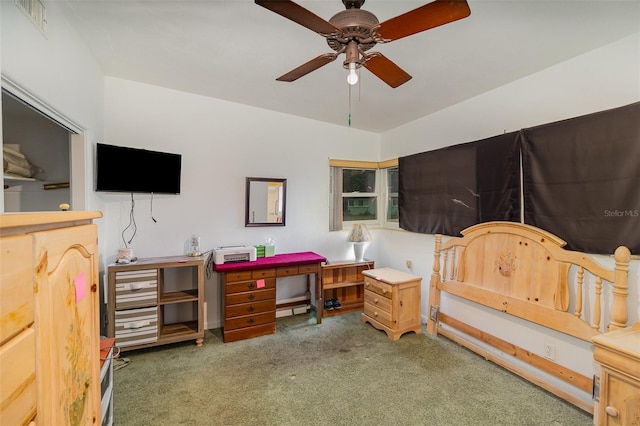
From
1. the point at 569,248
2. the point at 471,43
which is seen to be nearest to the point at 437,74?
the point at 471,43

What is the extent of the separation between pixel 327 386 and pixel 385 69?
231cm

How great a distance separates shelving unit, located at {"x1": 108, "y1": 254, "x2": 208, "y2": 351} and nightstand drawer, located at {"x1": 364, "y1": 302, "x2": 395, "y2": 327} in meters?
1.82

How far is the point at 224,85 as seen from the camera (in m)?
2.90

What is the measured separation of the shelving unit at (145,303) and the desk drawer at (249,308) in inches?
10.6

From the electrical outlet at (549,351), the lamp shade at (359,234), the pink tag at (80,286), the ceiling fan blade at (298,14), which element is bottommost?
the electrical outlet at (549,351)

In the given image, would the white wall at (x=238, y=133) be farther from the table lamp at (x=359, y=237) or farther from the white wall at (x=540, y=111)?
the table lamp at (x=359, y=237)

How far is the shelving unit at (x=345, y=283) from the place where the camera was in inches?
148

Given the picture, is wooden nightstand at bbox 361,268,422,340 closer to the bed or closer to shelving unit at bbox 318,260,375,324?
the bed

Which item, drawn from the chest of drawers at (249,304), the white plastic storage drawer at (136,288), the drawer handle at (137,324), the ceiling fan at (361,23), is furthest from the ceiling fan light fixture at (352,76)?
the drawer handle at (137,324)

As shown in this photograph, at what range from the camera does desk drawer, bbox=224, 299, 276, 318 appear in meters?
2.96

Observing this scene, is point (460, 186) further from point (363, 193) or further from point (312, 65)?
point (312, 65)

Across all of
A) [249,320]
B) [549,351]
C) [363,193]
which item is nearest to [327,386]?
[249,320]

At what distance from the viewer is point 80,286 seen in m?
0.88

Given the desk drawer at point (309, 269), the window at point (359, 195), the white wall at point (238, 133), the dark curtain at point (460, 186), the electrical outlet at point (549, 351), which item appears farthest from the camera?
the window at point (359, 195)
